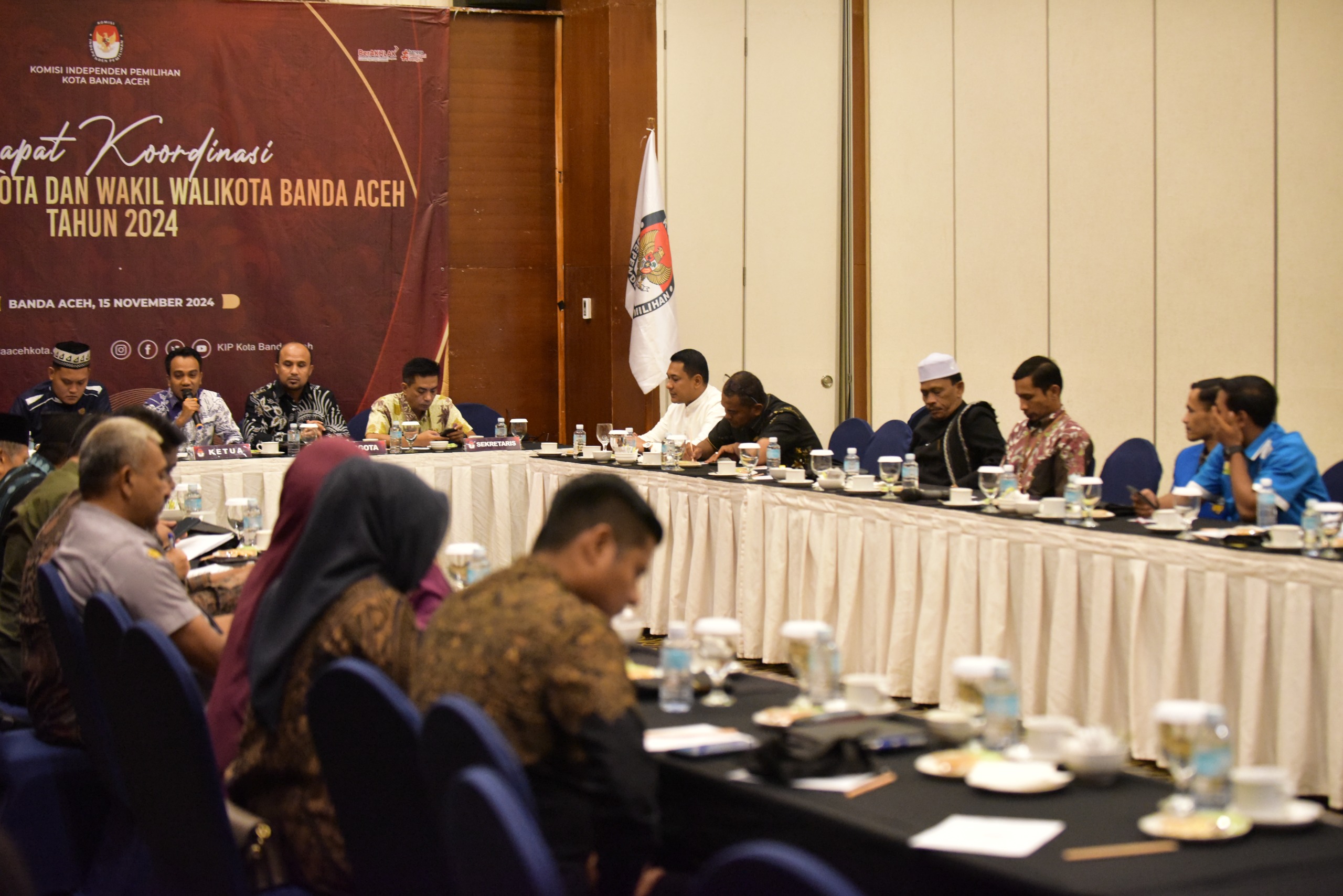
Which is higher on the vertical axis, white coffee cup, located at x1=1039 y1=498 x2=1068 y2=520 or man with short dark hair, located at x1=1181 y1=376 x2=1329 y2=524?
man with short dark hair, located at x1=1181 y1=376 x2=1329 y2=524

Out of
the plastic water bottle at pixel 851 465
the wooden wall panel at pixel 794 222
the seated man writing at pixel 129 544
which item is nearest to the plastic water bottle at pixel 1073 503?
the plastic water bottle at pixel 851 465

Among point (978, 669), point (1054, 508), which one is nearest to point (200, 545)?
point (1054, 508)

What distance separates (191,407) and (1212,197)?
509 cm

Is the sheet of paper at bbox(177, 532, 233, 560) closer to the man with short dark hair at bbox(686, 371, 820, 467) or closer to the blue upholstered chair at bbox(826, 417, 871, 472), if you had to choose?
the man with short dark hair at bbox(686, 371, 820, 467)

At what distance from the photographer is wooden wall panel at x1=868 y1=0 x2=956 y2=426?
7.86m

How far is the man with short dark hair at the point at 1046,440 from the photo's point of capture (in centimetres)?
484

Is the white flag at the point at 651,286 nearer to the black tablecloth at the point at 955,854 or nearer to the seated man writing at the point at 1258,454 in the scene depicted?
the seated man writing at the point at 1258,454

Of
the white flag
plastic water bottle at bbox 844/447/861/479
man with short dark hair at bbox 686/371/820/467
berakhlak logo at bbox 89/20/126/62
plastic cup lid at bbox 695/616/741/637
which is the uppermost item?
berakhlak logo at bbox 89/20/126/62

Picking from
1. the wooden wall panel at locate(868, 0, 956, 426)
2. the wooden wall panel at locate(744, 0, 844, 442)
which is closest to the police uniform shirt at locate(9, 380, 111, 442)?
the wooden wall panel at locate(744, 0, 844, 442)

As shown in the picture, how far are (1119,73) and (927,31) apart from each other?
4.30ft

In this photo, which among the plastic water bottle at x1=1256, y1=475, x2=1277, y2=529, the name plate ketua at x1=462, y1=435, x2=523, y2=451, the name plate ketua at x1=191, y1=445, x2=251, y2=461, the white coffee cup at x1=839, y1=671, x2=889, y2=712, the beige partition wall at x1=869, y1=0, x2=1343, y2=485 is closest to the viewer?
the white coffee cup at x1=839, y1=671, x2=889, y2=712

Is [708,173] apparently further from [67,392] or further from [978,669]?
[978,669]

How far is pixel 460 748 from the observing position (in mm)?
1474

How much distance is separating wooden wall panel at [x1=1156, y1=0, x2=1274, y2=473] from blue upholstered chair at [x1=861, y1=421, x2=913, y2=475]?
5.21ft
